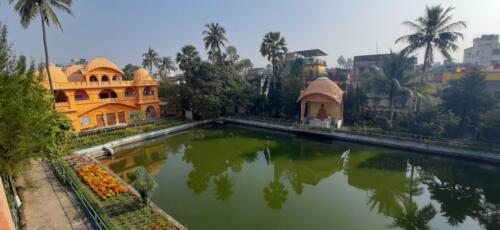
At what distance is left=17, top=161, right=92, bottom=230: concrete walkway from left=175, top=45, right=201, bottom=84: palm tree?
1698cm

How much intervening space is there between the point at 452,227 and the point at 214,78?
23.1 meters

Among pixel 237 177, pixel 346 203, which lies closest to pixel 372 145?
pixel 346 203

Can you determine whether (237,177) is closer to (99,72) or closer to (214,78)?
(214,78)

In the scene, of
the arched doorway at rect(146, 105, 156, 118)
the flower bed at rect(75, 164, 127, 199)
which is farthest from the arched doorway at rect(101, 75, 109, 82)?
the flower bed at rect(75, 164, 127, 199)

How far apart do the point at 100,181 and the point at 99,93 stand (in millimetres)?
18579

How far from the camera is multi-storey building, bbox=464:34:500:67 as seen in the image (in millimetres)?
39062

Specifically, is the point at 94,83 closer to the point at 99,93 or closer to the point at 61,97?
the point at 99,93

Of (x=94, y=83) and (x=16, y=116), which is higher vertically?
(x=94, y=83)

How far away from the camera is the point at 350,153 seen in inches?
704

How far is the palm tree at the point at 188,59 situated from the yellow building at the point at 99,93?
4.53 meters

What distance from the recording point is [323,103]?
82.6 feet

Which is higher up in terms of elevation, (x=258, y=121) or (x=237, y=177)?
(x=258, y=121)

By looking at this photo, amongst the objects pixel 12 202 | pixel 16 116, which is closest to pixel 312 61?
pixel 16 116

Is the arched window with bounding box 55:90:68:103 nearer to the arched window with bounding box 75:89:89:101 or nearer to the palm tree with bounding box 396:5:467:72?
the arched window with bounding box 75:89:89:101
